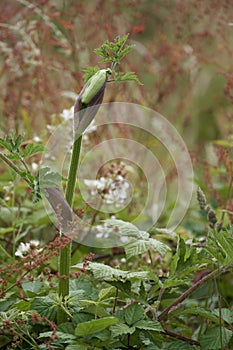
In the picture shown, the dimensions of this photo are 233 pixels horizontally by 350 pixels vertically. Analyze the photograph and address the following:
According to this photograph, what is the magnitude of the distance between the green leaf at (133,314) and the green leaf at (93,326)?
0.05 meters

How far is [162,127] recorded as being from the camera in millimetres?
1670

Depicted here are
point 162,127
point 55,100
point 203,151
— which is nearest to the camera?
point 162,127

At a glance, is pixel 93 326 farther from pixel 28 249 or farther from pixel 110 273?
pixel 28 249

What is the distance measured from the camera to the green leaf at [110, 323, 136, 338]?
77 cm

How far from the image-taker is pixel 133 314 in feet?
2.68

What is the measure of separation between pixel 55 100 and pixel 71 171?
3.52ft

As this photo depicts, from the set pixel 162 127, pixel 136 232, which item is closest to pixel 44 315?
pixel 136 232

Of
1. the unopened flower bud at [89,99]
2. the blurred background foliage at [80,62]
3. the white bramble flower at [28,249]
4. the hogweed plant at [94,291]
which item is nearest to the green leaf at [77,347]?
the hogweed plant at [94,291]

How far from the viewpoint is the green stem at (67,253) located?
2.63ft

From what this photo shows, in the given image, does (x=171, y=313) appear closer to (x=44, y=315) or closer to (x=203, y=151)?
(x=44, y=315)

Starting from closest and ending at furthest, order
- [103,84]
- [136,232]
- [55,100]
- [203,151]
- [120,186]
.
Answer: [103,84]
[136,232]
[120,186]
[55,100]
[203,151]

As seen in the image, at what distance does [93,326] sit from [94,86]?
306mm

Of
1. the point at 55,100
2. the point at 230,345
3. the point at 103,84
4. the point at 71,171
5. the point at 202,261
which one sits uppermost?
the point at 55,100

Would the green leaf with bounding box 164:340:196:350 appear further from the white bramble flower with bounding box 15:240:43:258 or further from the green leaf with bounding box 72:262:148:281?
the white bramble flower with bounding box 15:240:43:258
